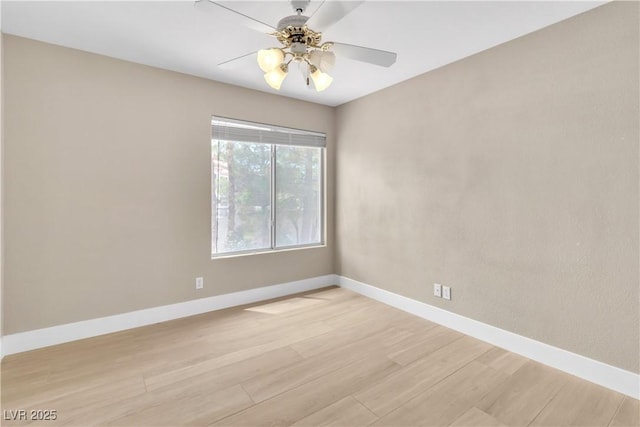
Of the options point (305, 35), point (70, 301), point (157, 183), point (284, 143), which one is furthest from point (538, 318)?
point (70, 301)

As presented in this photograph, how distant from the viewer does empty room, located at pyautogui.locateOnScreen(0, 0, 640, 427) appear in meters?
1.89

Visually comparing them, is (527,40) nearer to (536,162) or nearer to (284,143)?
(536,162)

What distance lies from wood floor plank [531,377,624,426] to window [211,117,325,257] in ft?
9.53

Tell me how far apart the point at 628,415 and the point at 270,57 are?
2.98 m

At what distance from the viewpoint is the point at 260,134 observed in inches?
141

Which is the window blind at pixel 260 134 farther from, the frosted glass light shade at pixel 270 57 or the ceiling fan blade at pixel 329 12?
the ceiling fan blade at pixel 329 12

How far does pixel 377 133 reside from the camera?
3.61 metres

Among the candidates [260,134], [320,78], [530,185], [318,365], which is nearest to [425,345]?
[318,365]

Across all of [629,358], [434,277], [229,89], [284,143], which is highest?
[229,89]

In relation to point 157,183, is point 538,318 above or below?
below

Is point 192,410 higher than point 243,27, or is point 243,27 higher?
point 243,27

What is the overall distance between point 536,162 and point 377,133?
174cm

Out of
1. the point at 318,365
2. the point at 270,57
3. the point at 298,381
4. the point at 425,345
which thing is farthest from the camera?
the point at 425,345

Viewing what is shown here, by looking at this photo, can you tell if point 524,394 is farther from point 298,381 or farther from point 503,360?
point 298,381
